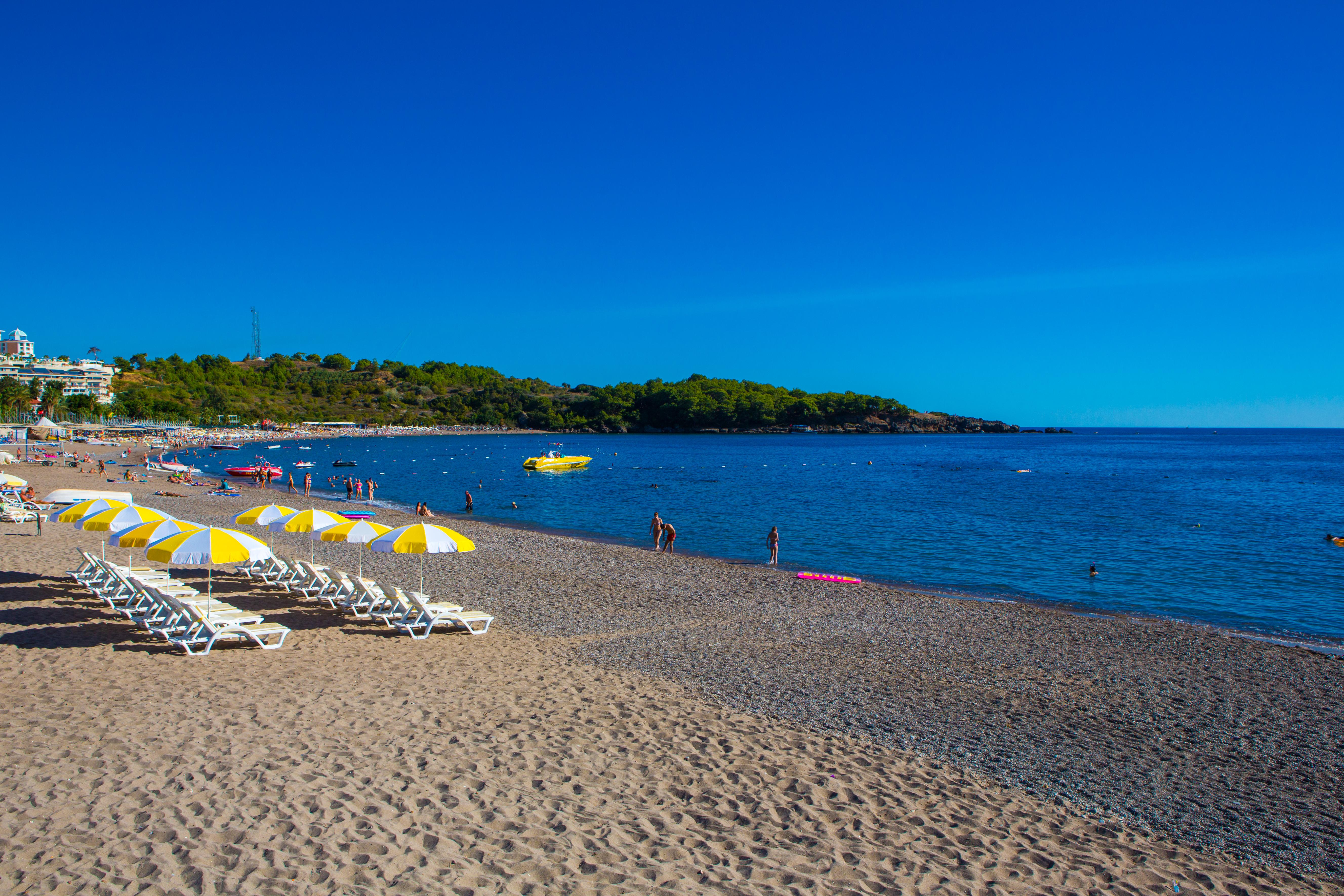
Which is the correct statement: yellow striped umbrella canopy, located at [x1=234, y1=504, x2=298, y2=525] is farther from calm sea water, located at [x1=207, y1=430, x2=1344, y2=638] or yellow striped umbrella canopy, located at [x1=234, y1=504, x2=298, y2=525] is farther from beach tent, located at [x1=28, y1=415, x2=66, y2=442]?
beach tent, located at [x1=28, y1=415, x2=66, y2=442]

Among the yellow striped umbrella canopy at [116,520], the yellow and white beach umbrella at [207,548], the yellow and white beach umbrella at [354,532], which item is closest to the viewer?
the yellow and white beach umbrella at [207,548]

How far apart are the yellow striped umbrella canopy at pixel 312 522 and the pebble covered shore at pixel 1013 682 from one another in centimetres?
285

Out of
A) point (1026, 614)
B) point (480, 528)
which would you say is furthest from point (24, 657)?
point (480, 528)

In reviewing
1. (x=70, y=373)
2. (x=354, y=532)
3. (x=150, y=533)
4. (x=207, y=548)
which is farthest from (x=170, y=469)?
(x=70, y=373)

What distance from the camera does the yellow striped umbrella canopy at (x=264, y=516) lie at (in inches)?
576

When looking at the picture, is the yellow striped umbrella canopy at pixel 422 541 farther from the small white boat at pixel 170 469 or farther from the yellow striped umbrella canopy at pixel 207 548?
the small white boat at pixel 170 469

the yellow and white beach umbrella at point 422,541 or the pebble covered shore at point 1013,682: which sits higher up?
the yellow and white beach umbrella at point 422,541

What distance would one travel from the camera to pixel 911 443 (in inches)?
6152

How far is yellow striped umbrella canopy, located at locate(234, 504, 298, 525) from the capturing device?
48.0 feet

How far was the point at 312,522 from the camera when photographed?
13.4 meters

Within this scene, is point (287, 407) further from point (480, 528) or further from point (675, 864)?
point (675, 864)

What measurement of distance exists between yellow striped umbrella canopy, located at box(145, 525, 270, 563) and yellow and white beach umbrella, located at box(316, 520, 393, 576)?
1873 mm

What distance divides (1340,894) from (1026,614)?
10645 millimetres

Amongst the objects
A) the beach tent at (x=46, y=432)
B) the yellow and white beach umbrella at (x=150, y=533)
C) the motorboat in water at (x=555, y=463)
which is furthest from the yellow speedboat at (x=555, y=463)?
the yellow and white beach umbrella at (x=150, y=533)
